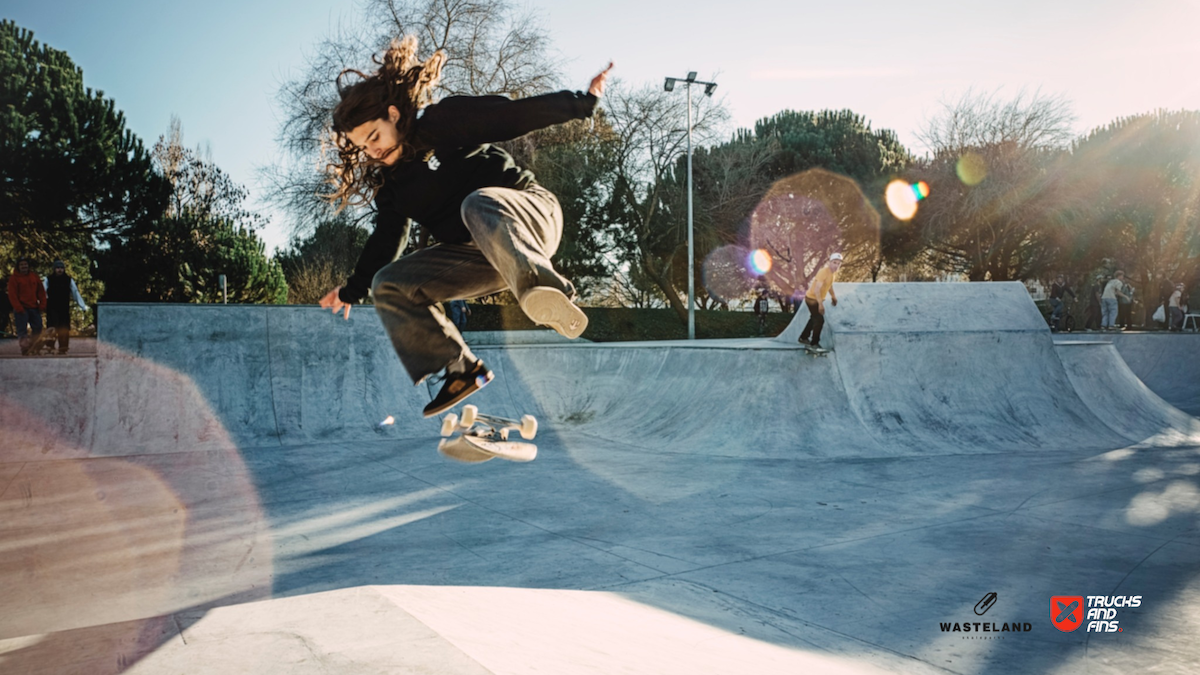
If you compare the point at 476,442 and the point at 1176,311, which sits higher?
the point at 1176,311

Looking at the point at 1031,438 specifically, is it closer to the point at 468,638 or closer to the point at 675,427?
the point at 675,427

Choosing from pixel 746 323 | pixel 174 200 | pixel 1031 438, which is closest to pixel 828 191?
pixel 746 323

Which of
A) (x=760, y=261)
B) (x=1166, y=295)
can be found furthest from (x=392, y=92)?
(x=1166, y=295)

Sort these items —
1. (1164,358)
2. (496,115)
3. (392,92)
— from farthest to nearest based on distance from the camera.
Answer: (1164,358)
(392,92)
(496,115)

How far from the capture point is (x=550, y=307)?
276 cm

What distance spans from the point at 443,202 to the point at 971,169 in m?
33.0

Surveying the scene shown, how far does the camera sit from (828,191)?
111ft

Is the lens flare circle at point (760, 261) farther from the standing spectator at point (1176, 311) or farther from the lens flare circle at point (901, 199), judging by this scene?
the standing spectator at point (1176, 311)

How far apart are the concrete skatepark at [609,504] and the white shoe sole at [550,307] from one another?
1.32 m

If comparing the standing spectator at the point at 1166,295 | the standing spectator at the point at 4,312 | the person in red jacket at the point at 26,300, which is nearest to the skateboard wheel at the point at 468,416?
the person in red jacket at the point at 26,300

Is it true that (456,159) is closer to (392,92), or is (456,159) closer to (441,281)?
(392,92)

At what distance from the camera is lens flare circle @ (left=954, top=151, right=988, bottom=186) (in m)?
31.1

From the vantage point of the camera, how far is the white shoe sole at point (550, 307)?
2.73 m

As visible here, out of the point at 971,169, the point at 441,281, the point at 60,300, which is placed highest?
the point at 971,169
